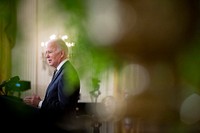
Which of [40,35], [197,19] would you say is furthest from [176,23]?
[40,35]

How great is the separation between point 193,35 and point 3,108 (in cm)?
17

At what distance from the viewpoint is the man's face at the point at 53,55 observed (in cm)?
20

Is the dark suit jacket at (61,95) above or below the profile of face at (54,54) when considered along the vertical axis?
below

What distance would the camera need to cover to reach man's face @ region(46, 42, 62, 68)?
0.20m

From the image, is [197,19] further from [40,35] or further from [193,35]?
[40,35]

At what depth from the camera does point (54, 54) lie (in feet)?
0.75

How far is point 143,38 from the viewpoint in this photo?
0.21 m

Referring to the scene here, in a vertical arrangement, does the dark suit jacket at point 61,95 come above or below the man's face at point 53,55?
below

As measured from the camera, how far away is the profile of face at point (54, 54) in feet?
0.67

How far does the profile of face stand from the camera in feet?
0.67

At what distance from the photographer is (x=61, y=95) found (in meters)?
0.19

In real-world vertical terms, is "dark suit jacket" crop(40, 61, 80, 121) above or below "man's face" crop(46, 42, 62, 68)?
below

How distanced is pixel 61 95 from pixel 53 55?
2.1 inches

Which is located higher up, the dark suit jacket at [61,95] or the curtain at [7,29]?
the curtain at [7,29]
